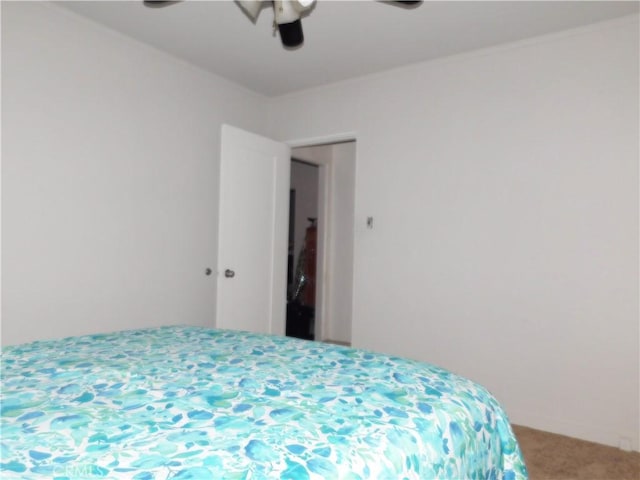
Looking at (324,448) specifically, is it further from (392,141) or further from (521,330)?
(392,141)

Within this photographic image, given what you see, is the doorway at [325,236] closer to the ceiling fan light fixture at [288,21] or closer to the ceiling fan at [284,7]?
the ceiling fan light fixture at [288,21]

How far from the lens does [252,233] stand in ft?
11.8

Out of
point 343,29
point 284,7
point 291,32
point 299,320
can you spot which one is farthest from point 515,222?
point 299,320

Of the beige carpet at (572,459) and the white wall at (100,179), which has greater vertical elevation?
the white wall at (100,179)

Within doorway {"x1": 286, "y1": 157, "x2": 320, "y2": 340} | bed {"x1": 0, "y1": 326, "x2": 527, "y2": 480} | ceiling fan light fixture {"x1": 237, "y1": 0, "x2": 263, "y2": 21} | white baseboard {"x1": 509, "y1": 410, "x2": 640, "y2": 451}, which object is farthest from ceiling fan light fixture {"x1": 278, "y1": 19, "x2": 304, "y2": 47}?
white baseboard {"x1": 509, "y1": 410, "x2": 640, "y2": 451}

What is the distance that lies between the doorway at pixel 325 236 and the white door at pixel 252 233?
1.88 feet

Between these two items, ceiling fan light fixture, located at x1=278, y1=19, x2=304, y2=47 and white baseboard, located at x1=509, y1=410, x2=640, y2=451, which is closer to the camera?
ceiling fan light fixture, located at x1=278, y1=19, x2=304, y2=47

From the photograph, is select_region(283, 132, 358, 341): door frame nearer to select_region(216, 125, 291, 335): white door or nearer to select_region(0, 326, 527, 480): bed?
select_region(216, 125, 291, 335): white door

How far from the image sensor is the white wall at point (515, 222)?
2609mm

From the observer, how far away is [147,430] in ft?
3.25

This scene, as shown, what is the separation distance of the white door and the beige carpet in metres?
2.04

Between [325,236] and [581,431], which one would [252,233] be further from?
[581,431]

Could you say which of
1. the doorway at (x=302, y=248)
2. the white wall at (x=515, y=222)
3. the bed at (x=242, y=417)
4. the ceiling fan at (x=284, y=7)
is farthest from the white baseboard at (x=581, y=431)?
the ceiling fan at (x=284, y=7)

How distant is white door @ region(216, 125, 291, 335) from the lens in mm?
3346
